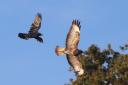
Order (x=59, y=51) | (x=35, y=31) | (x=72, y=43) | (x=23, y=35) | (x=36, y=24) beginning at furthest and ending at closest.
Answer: (x=72, y=43) < (x=59, y=51) < (x=36, y=24) < (x=35, y=31) < (x=23, y=35)

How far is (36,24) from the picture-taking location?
133ft

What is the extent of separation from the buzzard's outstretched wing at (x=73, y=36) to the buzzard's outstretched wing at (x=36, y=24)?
3.61 m

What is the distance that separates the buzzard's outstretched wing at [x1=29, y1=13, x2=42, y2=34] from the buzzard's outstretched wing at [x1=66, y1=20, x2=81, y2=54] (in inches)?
142

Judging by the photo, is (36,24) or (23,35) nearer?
(23,35)

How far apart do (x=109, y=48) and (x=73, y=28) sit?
4152 mm

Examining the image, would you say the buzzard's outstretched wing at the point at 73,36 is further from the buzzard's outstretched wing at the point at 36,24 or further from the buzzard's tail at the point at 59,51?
the buzzard's outstretched wing at the point at 36,24

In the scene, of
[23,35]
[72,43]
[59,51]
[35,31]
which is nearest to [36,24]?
[35,31]

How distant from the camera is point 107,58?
46.4 meters

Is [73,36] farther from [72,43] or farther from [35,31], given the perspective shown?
[35,31]

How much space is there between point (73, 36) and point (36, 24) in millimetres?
4152

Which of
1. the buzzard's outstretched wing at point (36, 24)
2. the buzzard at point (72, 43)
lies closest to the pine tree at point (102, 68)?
the buzzard at point (72, 43)

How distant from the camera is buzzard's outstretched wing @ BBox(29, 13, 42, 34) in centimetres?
4028

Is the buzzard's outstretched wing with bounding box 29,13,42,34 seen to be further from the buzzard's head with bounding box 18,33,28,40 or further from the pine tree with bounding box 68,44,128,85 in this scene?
the pine tree with bounding box 68,44,128,85

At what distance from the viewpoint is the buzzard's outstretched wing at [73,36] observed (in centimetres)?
4384
